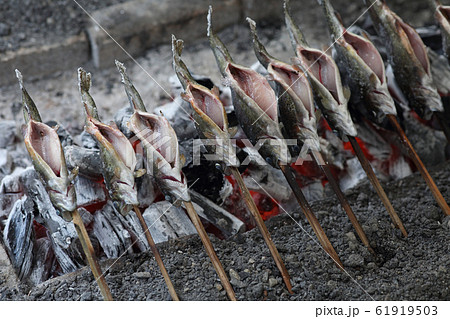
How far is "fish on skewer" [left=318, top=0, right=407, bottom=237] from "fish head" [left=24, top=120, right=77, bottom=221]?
3.87 ft

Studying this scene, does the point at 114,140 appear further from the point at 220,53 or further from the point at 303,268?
the point at 303,268

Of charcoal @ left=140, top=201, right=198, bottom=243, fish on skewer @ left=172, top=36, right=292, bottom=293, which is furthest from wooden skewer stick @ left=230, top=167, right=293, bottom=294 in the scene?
charcoal @ left=140, top=201, right=198, bottom=243

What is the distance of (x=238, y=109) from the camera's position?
2516mm

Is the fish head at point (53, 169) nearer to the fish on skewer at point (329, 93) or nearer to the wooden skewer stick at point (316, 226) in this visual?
the wooden skewer stick at point (316, 226)

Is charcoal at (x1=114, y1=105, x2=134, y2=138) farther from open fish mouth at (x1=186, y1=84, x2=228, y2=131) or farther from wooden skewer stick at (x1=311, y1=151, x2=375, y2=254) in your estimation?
wooden skewer stick at (x1=311, y1=151, x2=375, y2=254)

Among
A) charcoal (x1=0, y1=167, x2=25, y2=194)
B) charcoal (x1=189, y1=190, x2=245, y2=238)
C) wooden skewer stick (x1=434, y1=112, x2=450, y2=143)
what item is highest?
→ charcoal (x1=0, y1=167, x2=25, y2=194)

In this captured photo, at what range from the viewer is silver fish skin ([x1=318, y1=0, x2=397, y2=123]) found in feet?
8.79

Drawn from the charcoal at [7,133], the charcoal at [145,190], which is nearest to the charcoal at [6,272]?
the charcoal at [145,190]

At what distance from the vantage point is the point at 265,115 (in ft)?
8.06

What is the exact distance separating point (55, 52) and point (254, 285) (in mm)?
2278

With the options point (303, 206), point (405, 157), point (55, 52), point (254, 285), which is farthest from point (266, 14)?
point (254, 285)

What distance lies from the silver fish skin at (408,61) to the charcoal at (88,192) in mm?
1431

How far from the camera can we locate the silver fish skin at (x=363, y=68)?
268 centimetres
